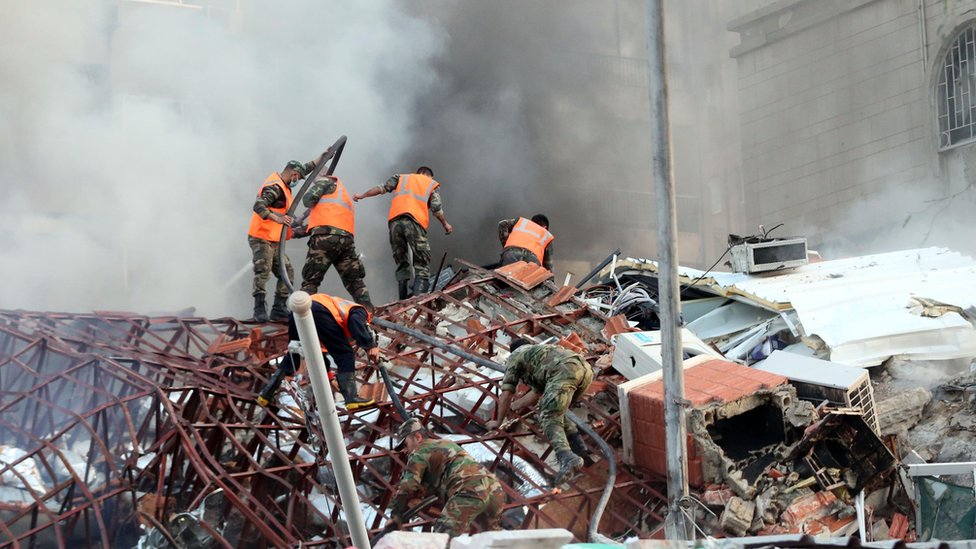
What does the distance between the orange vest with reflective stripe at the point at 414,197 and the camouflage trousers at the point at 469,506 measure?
214 inches

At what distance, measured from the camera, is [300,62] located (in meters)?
16.7

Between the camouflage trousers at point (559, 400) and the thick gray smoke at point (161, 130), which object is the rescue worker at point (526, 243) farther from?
the thick gray smoke at point (161, 130)

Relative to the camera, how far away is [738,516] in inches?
286

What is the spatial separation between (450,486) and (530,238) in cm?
626

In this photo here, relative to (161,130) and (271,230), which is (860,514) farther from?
(161,130)

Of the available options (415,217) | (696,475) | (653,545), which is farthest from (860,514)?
(415,217)

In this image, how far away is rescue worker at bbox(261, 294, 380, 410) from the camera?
7902 mm

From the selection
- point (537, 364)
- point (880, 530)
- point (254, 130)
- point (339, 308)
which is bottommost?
point (880, 530)

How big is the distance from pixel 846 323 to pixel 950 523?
255 cm

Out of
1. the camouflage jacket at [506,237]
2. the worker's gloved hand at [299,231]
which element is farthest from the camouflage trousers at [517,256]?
the worker's gloved hand at [299,231]

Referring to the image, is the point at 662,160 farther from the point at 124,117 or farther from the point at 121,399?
the point at 124,117

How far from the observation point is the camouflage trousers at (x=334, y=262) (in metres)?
10.6

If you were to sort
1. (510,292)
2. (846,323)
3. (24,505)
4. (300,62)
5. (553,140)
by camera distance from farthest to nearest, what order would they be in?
(553,140), (300,62), (510,292), (846,323), (24,505)

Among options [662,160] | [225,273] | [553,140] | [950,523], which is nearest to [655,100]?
[662,160]
